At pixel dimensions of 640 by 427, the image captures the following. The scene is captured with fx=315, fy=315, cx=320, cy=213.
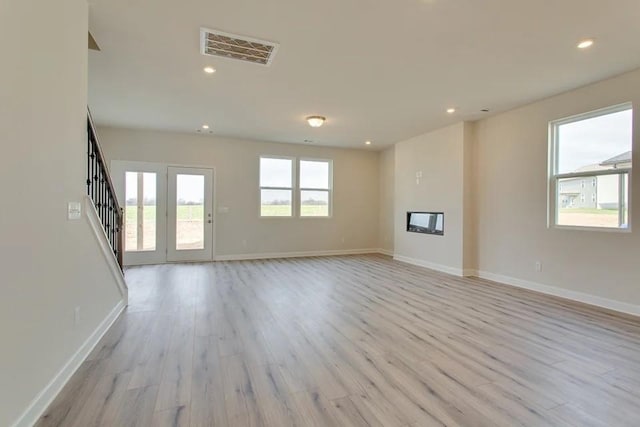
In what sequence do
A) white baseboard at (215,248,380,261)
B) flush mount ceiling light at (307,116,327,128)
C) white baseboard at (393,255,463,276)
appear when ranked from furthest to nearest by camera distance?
white baseboard at (215,248,380,261) → white baseboard at (393,255,463,276) → flush mount ceiling light at (307,116,327,128)

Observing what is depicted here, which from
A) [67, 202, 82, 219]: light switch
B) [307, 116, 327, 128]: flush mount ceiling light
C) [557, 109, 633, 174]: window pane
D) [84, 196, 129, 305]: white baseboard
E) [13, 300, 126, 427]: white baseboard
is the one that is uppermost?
[307, 116, 327, 128]: flush mount ceiling light

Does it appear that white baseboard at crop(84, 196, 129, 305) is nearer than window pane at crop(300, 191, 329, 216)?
Yes

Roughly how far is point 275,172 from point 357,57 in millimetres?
4684

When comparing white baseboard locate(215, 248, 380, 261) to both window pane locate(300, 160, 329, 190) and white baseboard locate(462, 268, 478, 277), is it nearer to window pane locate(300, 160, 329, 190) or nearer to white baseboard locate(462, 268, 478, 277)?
window pane locate(300, 160, 329, 190)

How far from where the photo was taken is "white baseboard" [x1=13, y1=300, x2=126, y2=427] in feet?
5.51

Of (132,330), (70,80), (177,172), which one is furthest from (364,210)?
(70,80)

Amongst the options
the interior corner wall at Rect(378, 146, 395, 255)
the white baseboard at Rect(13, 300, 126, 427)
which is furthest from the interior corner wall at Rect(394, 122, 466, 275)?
the white baseboard at Rect(13, 300, 126, 427)

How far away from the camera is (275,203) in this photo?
25.5ft

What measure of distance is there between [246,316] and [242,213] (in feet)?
13.8

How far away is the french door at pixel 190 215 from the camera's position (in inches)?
269

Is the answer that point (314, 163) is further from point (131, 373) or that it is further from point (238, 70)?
point (131, 373)

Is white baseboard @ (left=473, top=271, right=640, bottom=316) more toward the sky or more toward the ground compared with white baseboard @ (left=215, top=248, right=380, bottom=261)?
more toward the ground

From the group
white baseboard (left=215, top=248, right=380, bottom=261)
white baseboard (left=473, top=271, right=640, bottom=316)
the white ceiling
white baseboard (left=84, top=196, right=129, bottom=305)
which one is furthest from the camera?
white baseboard (left=215, top=248, right=380, bottom=261)

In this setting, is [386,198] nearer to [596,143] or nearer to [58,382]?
[596,143]
